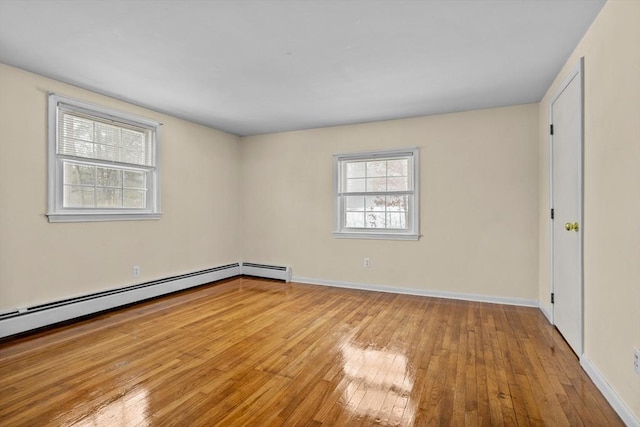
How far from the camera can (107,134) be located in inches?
150

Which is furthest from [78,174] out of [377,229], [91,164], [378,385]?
[377,229]

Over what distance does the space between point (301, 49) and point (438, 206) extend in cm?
277

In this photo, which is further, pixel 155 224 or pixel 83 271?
pixel 155 224

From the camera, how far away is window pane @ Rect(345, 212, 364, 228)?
196 inches

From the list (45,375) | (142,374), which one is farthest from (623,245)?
(45,375)

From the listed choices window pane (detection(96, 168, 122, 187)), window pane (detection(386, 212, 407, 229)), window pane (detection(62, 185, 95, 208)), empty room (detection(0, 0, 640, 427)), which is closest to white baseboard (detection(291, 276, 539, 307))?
empty room (detection(0, 0, 640, 427))

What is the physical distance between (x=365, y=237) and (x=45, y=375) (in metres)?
3.72

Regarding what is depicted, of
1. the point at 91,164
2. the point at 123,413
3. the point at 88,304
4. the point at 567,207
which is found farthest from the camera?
the point at 91,164

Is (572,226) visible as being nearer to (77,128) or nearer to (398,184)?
(398,184)

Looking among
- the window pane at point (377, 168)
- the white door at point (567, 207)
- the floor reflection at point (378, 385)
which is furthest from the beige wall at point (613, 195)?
the window pane at point (377, 168)

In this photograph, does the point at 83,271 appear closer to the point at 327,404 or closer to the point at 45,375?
the point at 45,375

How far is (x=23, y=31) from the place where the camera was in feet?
7.81

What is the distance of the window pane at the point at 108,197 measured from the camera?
12.3 feet

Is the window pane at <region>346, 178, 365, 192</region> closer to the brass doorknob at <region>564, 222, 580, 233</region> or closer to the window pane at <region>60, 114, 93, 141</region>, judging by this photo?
the brass doorknob at <region>564, 222, 580, 233</region>
